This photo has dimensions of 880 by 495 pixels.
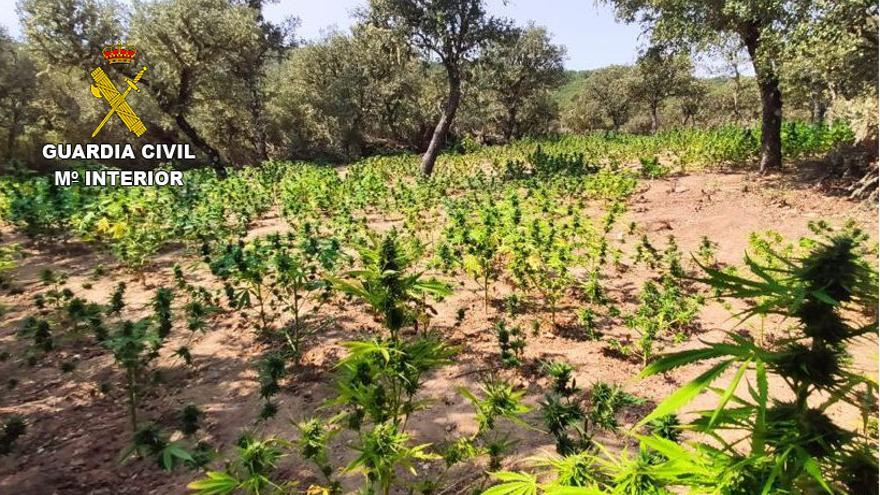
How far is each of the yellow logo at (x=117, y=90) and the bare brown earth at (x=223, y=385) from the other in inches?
577

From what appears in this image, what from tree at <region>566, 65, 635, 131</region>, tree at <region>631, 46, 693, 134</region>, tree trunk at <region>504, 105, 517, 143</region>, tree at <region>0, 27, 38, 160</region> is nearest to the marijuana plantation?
tree at <region>0, 27, 38, 160</region>

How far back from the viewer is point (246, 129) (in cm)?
3148

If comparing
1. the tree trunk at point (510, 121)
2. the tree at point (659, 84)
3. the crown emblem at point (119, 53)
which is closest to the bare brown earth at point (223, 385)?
the crown emblem at point (119, 53)

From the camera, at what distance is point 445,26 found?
1633cm

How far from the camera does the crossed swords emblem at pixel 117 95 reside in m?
20.4

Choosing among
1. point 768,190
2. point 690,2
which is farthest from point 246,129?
point 768,190

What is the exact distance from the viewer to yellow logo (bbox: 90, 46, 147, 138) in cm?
1964

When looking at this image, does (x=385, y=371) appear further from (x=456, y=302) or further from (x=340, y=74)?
(x=340, y=74)

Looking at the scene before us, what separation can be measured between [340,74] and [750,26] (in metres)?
25.7

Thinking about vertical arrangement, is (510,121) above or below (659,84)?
below

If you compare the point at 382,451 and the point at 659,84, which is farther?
the point at 659,84

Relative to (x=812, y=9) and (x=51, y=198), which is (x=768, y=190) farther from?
(x=51, y=198)

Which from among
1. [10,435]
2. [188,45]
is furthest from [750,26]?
[188,45]

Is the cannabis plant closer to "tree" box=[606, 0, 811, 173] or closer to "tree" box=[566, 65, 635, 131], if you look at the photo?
"tree" box=[606, 0, 811, 173]
